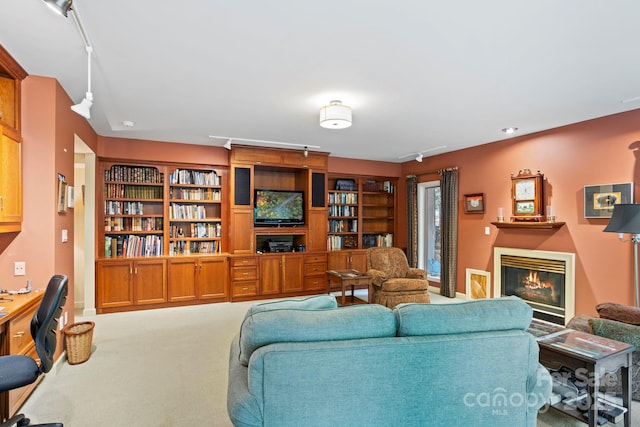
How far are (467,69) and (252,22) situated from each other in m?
1.74

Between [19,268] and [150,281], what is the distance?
2.32m

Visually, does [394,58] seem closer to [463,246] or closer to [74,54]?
Answer: [74,54]

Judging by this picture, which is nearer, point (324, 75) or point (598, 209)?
point (324, 75)

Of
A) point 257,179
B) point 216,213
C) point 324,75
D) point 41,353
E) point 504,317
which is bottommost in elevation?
point 41,353

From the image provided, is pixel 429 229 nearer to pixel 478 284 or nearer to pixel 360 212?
pixel 360 212

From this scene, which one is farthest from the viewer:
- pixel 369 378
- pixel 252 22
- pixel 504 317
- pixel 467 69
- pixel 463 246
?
pixel 463 246

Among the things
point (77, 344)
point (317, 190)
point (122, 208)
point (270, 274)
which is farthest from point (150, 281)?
point (317, 190)

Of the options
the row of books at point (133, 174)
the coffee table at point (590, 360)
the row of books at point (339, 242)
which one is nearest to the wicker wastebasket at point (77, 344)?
the row of books at point (133, 174)

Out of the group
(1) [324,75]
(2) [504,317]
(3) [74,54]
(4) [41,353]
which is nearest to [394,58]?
(1) [324,75]

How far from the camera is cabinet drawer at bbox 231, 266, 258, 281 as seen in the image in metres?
5.58

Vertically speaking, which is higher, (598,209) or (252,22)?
(252,22)

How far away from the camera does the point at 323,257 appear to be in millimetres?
6246

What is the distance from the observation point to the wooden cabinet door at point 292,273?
5.91 meters

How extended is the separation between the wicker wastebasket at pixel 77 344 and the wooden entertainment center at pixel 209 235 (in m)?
1.74
